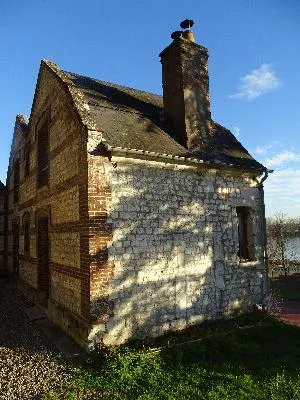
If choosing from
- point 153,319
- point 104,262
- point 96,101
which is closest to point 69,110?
point 96,101

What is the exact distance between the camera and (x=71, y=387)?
548 centimetres

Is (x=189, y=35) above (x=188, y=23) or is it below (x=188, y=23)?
below

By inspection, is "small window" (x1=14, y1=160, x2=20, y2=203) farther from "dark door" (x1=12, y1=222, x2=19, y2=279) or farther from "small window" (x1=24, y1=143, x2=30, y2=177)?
"small window" (x1=24, y1=143, x2=30, y2=177)

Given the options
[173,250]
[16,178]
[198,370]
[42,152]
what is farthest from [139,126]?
[16,178]

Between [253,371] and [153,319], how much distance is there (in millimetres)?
2445

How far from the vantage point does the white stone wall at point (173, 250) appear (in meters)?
7.34

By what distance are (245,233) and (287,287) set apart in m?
15.0

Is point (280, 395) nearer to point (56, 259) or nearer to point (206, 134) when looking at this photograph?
point (56, 259)

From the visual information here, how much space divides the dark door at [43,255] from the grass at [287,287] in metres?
14.1

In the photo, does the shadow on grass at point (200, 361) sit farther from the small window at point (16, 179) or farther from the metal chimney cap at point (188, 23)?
the small window at point (16, 179)

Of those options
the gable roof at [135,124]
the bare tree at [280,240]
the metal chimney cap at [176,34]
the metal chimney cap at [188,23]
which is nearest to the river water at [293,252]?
the bare tree at [280,240]

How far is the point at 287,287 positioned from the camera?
22.8 meters

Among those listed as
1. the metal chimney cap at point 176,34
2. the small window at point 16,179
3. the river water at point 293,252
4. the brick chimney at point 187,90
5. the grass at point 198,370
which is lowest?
the river water at point 293,252

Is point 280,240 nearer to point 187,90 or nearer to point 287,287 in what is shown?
point 287,287
